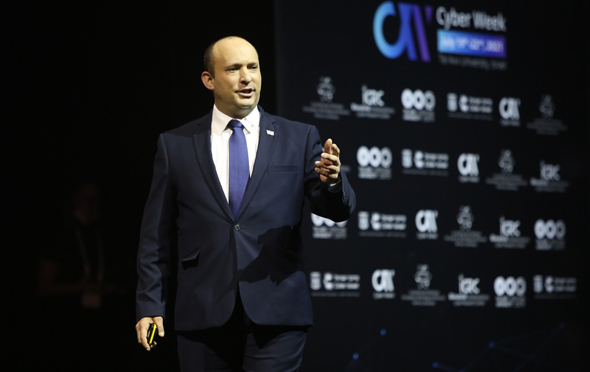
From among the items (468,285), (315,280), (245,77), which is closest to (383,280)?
(315,280)

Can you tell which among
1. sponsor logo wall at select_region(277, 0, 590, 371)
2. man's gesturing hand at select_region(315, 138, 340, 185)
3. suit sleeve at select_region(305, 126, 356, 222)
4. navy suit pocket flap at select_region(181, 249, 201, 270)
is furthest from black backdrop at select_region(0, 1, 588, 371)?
man's gesturing hand at select_region(315, 138, 340, 185)

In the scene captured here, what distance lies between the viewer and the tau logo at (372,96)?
468cm

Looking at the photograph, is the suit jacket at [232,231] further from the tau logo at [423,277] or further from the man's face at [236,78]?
the tau logo at [423,277]

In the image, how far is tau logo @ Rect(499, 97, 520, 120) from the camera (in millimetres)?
5094

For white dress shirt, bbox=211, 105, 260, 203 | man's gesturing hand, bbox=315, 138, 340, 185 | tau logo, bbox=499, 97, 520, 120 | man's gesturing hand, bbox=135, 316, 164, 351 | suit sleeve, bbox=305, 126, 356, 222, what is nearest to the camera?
man's gesturing hand, bbox=315, 138, 340, 185

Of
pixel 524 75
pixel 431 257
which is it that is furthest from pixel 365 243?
pixel 524 75

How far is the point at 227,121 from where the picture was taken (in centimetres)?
266

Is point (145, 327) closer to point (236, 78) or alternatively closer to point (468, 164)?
point (236, 78)

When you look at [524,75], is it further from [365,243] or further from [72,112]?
[72,112]

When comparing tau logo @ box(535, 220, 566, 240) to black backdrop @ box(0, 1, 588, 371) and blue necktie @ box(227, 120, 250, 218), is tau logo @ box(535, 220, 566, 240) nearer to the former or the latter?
black backdrop @ box(0, 1, 588, 371)

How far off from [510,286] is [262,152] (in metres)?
2.96

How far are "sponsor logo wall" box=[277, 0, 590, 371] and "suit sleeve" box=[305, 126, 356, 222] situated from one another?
1787 mm

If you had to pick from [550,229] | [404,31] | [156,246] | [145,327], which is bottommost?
[145,327]

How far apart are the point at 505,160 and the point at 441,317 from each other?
1.16 metres
